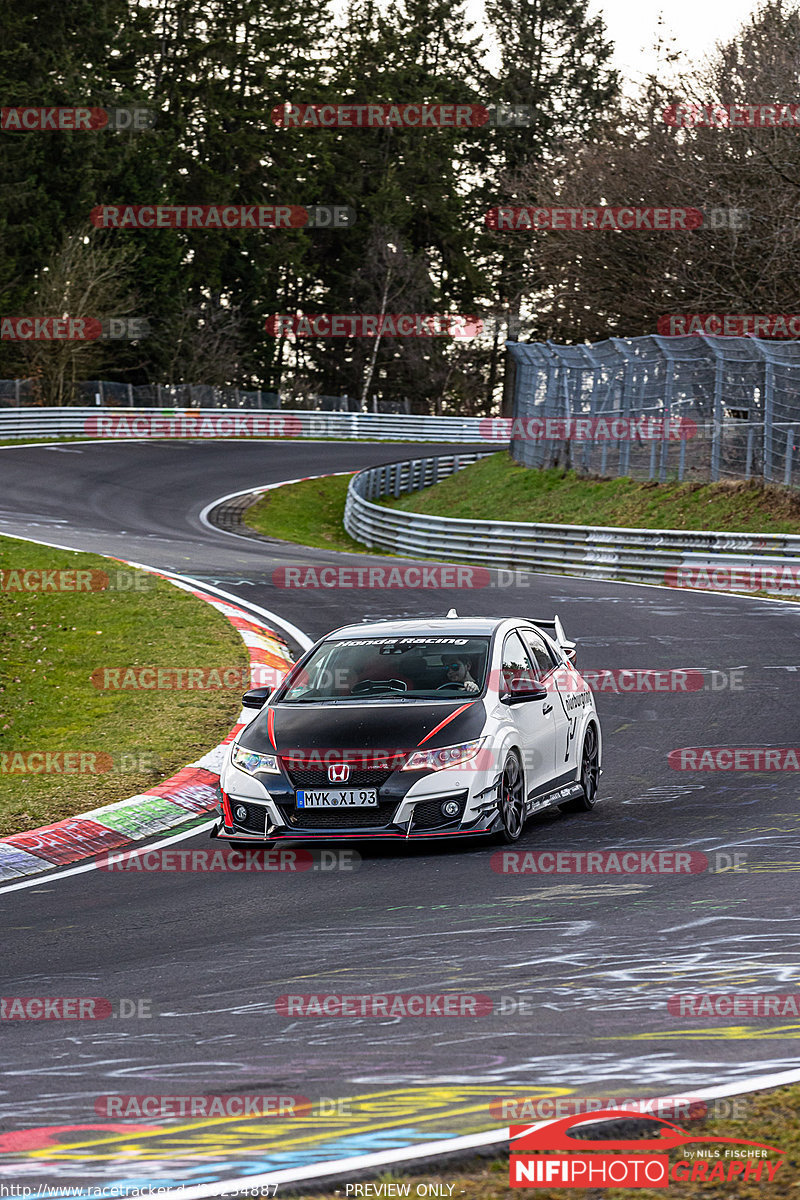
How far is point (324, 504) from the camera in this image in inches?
1845

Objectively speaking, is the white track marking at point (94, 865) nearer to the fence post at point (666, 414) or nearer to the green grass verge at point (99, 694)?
the green grass verge at point (99, 694)

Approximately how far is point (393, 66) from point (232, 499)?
4884cm

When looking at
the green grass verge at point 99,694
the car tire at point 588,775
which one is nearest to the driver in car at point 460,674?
the car tire at point 588,775

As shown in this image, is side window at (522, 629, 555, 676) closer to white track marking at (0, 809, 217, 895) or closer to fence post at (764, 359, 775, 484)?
white track marking at (0, 809, 217, 895)

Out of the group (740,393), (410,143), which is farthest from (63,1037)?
(410,143)

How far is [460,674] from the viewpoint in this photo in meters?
10.5

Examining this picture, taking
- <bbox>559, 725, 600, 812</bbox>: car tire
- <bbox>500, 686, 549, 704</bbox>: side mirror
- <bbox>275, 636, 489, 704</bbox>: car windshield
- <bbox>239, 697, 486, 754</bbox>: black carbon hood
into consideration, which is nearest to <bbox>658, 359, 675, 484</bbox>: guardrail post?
<bbox>559, 725, 600, 812</bbox>: car tire

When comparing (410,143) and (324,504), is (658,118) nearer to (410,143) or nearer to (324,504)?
(324,504)

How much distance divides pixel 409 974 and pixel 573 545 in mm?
23567

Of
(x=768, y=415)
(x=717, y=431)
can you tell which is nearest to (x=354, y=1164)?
(x=768, y=415)

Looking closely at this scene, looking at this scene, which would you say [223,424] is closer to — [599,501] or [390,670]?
[599,501]

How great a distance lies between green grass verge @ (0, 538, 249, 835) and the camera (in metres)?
11.9

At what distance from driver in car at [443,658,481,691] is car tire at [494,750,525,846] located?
0.60 meters

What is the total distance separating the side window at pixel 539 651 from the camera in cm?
1137
